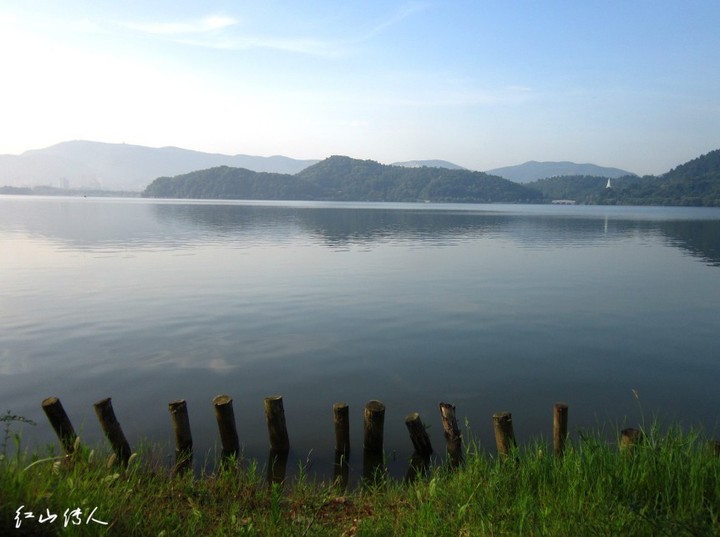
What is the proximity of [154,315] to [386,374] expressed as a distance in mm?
11345

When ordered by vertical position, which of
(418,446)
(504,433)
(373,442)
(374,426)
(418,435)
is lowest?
(418,446)

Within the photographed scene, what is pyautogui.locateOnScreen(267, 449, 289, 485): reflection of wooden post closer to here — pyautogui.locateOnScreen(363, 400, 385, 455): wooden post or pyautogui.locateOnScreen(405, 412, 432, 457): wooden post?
pyautogui.locateOnScreen(363, 400, 385, 455): wooden post

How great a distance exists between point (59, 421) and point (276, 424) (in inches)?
152

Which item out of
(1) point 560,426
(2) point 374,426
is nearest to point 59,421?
(2) point 374,426

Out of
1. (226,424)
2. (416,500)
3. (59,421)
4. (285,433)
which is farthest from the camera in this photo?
(285,433)

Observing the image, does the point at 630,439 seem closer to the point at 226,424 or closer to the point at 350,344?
the point at 226,424

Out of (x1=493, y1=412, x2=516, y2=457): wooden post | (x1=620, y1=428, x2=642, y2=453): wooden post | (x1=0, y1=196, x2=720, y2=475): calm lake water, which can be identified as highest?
(x1=620, y1=428, x2=642, y2=453): wooden post

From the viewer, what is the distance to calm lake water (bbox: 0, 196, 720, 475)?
500 inches

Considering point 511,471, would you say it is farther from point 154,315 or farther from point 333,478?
point 154,315

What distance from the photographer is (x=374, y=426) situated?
1022 cm

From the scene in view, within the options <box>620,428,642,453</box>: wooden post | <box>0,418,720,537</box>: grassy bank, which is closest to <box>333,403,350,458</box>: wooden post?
<box>0,418,720,537</box>: grassy bank

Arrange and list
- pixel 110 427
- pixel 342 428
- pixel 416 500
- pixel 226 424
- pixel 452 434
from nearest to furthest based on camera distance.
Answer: pixel 416 500 → pixel 110 427 → pixel 452 434 → pixel 226 424 → pixel 342 428

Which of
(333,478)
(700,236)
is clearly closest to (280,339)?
(333,478)

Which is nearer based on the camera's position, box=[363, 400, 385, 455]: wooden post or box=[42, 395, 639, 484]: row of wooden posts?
box=[42, 395, 639, 484]: row of wooden posts
